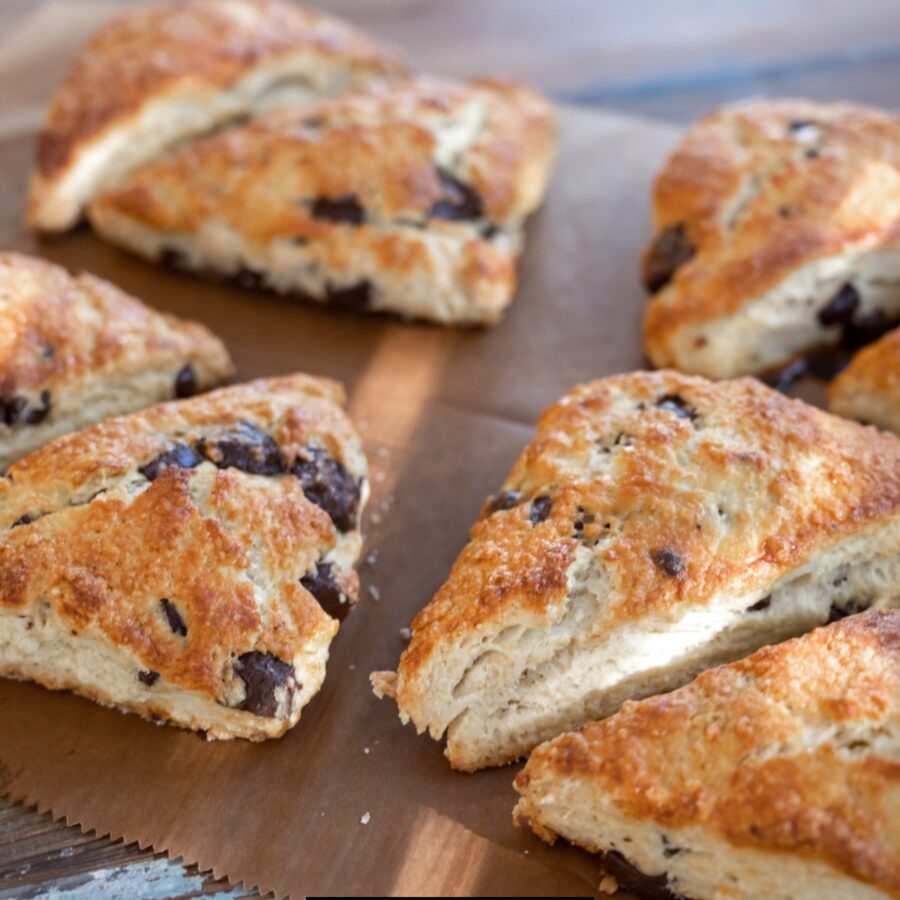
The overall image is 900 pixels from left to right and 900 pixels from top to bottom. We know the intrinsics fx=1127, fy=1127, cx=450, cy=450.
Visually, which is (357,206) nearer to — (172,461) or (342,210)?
(342,210)

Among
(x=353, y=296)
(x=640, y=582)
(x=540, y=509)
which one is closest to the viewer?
(x=640, y=582)

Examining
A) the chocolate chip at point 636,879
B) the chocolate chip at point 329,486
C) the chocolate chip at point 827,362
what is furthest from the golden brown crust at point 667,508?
the chocolate chip at point 827,362

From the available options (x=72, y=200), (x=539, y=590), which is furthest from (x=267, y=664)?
(x=72, y=200)

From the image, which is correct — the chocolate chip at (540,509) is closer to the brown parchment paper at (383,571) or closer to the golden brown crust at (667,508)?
the golden brown crust at (667,508)

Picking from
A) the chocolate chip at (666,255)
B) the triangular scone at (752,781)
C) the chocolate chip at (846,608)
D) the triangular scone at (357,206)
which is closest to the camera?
the triangular scone at (752,781)

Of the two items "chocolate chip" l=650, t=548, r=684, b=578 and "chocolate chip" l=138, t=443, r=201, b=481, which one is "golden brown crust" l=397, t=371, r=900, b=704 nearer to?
"chocolate chip" l=650, t=548, r=684, b=578

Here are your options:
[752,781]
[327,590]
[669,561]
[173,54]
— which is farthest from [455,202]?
[752,781]
